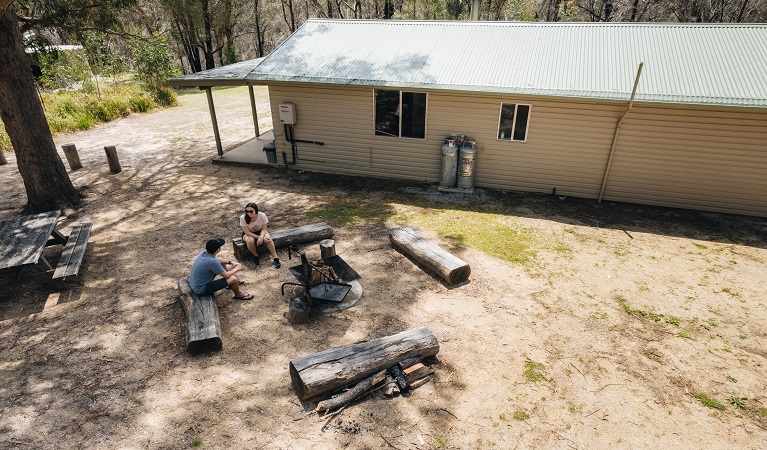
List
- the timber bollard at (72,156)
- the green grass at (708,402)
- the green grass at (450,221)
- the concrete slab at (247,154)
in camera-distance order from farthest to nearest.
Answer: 1. the concrete slab at (247,154)
2. the timber bollard at (72,156)
3. the green grass at (450,221)
4. the green grass at (708,402)

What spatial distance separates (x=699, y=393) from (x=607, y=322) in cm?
147

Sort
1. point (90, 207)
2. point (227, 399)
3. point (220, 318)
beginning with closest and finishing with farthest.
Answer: point (227, 399) → point (220, 318) → point (90, 207)

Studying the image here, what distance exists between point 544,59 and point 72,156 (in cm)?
1452

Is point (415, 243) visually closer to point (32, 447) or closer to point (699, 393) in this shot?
point (699, 393)

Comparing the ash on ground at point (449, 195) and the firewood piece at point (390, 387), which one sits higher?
the ash on ground at point (449, 195)

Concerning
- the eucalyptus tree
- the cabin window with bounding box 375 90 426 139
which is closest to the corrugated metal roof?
the cabin window with bounding box 375 90 426 139

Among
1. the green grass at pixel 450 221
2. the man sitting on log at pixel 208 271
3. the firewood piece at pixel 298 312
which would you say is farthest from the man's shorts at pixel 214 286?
the green grass at pixel 450 221

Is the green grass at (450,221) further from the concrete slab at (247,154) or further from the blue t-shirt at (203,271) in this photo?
the concrete slab at (247,154)

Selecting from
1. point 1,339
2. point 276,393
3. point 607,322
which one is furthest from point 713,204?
point 1,339

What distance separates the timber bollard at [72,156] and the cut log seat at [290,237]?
28.0 feet

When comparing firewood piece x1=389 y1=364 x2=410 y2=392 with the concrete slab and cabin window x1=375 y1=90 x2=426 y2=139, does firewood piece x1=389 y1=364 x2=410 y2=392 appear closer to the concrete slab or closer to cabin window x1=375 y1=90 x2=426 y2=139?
cabin window x1=375 y1=90 x2=426 y2=139

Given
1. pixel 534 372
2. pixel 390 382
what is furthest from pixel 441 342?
pixel 534 372

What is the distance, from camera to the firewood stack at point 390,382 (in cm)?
489

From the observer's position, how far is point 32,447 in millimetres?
4352
